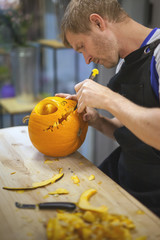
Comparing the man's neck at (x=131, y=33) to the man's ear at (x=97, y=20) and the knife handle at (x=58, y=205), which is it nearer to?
the man's ear at (x=97, y=20)

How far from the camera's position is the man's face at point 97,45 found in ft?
3.95

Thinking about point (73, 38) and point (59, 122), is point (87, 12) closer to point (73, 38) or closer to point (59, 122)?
point (73, 38)

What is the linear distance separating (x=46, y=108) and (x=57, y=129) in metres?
0.14

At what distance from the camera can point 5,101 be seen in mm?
2820

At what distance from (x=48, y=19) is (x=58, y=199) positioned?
3.31 m

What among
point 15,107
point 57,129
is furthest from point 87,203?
point 15,107

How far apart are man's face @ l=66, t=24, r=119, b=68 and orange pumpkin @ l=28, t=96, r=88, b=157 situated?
24cm

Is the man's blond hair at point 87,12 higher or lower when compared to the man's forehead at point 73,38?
higher

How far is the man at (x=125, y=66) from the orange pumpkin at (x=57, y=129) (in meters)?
0.06

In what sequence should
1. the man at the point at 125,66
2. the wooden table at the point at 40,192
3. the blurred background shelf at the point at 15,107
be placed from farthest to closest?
the blurred background shelf at the point at 15,107 → the man at the point at 125,66 → the wooden table at the point at 40,192

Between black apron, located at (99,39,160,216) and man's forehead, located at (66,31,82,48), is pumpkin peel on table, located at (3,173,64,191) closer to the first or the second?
black apron, located at (99,39,160,216)

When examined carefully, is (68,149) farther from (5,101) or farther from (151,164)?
(5,101)

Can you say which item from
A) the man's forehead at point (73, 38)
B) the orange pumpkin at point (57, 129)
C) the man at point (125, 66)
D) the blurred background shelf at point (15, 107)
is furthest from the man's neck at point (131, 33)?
the blurred background shelf at point (15, 107)

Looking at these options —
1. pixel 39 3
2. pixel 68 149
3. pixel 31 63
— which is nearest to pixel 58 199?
pixel 68 149
